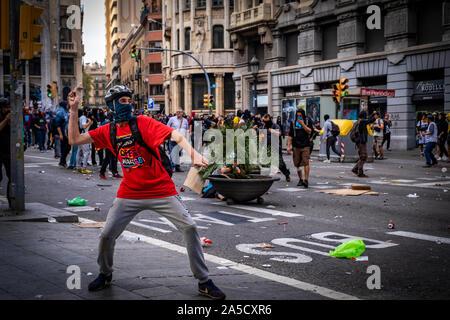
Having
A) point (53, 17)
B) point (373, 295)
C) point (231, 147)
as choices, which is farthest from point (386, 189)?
point (53, 17)

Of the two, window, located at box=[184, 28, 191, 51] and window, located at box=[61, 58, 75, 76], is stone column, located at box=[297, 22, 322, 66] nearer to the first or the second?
window, located at box=[184, 28, 191, 51]

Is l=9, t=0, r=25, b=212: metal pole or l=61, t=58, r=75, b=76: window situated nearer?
l=9, t=0, r=25, b=212: metal pole

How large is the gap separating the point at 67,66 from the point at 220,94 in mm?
23595

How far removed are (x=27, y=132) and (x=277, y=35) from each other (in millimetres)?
18882

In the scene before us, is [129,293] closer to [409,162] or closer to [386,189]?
[386,189]

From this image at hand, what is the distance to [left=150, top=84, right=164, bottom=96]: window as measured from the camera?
80.6 metres

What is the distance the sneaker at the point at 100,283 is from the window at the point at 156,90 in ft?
252

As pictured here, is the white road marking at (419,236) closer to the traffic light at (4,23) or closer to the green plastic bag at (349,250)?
the green plastic bag at (349,250)

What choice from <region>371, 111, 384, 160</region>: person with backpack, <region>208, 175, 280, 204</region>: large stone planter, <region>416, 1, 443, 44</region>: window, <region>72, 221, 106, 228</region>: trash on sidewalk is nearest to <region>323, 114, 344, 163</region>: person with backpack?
<region>371, 111, 384, 160</region>: person with backpack

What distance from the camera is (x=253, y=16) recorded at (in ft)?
136

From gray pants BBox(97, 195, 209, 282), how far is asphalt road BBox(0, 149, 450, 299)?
136 centimetres

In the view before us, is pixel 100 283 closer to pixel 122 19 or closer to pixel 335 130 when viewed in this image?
pixel 335 130
